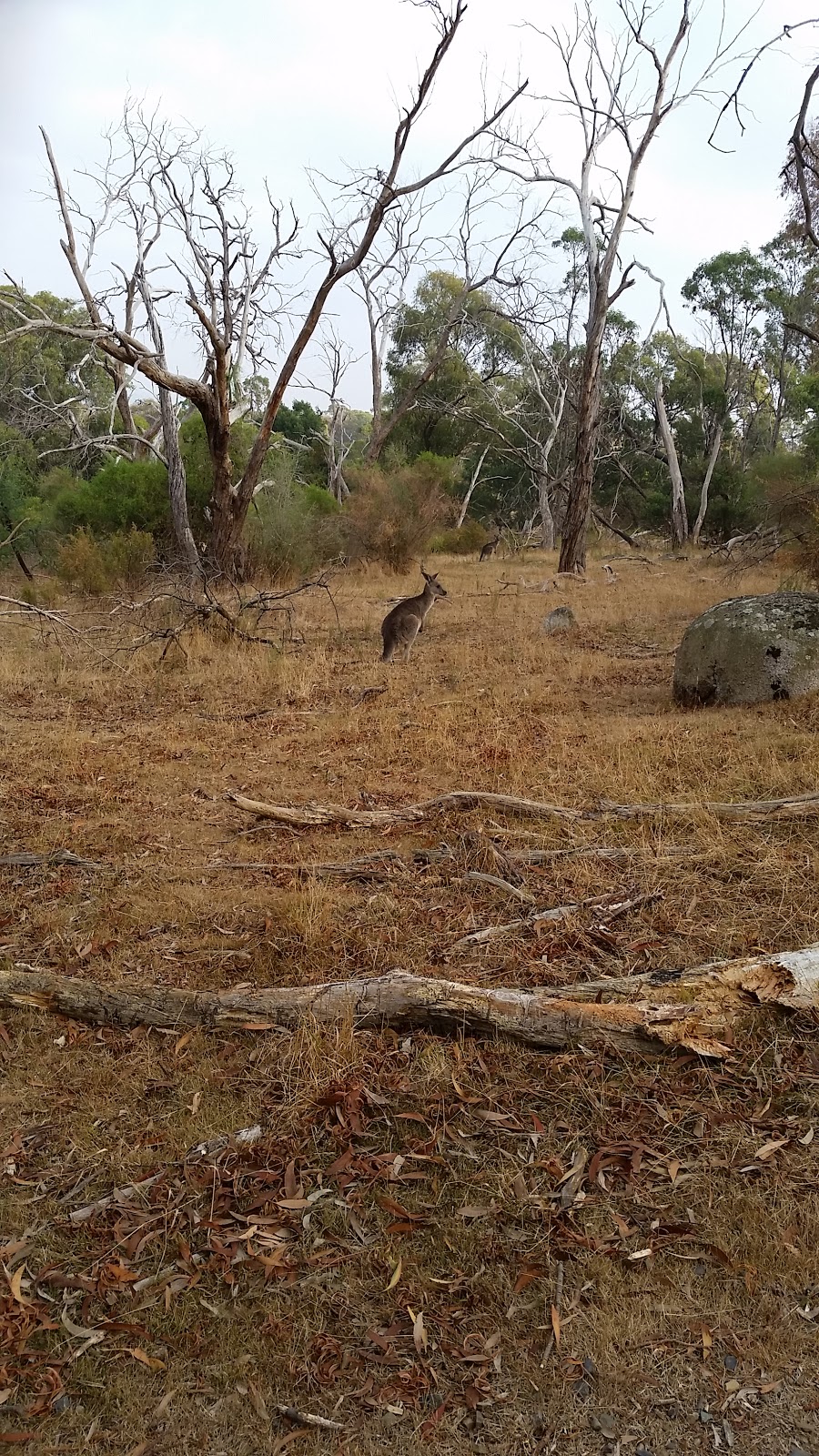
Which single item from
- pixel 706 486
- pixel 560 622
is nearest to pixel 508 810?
pixel 560 622

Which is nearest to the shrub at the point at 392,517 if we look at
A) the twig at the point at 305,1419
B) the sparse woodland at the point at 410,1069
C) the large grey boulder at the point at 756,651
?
the sparse woodland at the point at 410,1069

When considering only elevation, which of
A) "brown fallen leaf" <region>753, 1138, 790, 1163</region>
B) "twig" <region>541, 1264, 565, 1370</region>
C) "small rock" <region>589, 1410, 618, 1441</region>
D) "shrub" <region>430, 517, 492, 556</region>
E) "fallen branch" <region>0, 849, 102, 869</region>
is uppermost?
"shrub" <region>430, 517, 492, 556</region>

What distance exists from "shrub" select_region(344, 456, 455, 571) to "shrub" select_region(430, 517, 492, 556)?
5.15m

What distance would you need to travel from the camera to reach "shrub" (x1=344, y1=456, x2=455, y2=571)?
65.2 feet

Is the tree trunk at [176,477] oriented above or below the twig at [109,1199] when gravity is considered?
above

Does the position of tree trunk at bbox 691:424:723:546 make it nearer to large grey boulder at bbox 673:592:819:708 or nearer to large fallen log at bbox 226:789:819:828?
large grey boulder at bbox 673:592:819:708

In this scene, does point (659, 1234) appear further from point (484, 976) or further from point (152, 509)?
point (152, 509)

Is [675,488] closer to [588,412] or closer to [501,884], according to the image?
[588,412]

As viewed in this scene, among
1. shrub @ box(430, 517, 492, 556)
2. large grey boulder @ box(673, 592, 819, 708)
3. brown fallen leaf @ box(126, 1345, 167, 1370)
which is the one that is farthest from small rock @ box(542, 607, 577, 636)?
shrub @ box(430, 517, 492, 556)

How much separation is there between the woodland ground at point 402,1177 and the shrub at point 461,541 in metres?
21.3

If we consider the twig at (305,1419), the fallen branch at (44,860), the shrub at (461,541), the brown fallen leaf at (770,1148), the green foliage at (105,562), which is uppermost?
the shrub at (461,541)

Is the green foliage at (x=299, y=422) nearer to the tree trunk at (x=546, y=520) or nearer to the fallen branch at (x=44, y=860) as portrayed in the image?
the tree trunk at (x=546, y=520)

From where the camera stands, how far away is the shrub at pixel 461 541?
85.9 ft

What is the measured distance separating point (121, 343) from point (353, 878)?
10.2 meters
